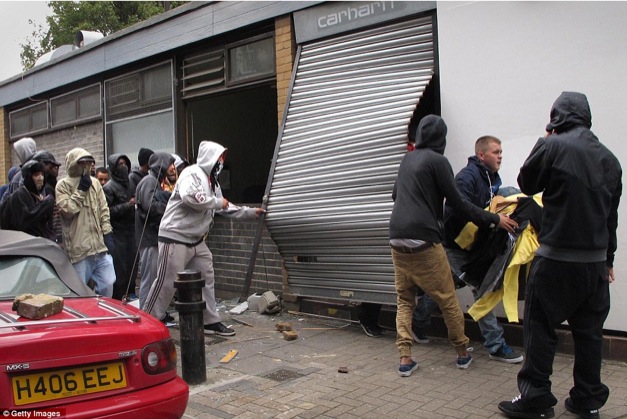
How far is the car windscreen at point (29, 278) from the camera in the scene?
13.0 feet

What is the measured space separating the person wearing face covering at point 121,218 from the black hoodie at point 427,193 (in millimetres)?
3907

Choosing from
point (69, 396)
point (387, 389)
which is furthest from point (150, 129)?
point (69, 396)

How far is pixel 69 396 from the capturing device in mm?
3031

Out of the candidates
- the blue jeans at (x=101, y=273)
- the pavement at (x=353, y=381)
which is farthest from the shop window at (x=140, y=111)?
the pavement at (x=353, y=381)

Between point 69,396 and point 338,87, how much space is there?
4.54m

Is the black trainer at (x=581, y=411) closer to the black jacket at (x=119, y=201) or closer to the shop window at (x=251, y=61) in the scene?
the shop window at (x=251, y=61)

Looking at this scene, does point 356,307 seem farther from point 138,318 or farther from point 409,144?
point 138,318

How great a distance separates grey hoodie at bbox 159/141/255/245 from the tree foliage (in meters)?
22.0

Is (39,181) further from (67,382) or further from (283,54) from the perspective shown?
(67,382)

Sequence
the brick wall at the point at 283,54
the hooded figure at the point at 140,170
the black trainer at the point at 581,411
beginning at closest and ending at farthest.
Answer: the black trainer at the point at 581,411 < the brick wall at the point at 283,54 < the hooded figure at the point at 140,170

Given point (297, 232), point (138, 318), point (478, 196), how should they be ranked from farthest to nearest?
point (297, 232), point (478, 196), point (138, 318)

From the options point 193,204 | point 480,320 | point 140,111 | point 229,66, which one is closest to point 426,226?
point 480,320
